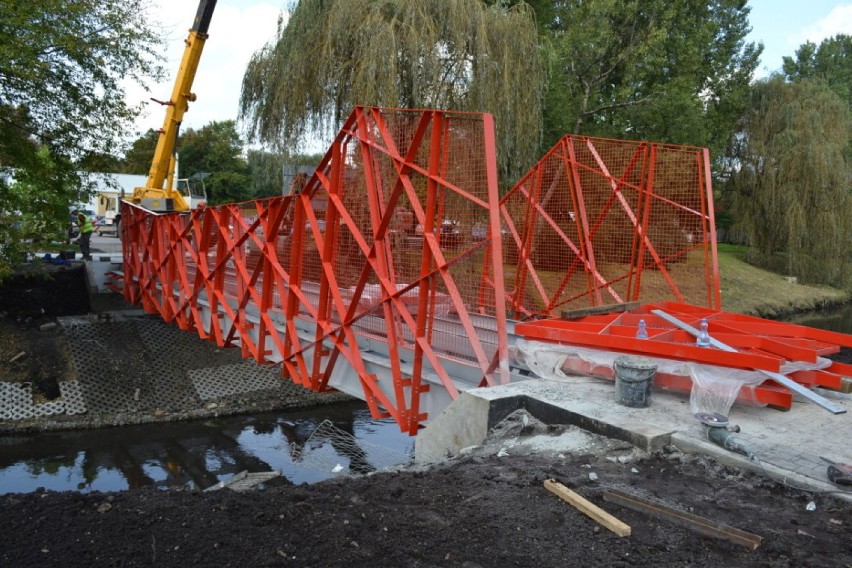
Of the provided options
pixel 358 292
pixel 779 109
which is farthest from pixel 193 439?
pixel 779 109

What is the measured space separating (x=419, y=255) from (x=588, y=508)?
344 centimetres

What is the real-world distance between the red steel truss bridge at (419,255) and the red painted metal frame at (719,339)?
714 mm

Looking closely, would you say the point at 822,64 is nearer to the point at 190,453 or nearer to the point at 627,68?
the point at 627,68

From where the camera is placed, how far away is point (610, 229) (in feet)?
33.5

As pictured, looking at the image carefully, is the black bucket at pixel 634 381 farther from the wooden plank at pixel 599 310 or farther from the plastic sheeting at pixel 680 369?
the wooden plank at pixel 599 310

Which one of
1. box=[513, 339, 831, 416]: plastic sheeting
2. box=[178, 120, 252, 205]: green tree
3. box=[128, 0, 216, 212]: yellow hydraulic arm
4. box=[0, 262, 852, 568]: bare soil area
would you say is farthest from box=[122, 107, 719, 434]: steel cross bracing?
box=[178, 120, 252, 205]: green tree

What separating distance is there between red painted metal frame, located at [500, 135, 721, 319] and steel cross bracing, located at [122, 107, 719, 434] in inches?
1.2

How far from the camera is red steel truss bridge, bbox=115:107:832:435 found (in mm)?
5898

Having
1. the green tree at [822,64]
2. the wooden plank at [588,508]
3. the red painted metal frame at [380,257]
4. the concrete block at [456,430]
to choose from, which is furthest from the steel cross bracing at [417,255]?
the green tree at [822,64]

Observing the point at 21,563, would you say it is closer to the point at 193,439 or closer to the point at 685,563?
the point at 685,563

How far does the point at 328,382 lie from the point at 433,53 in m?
8.13

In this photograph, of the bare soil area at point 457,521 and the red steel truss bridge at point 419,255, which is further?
the red steel truss bridge at point 419,255

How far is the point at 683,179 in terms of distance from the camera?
934 centimetres

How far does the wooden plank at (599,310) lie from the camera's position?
684 cm
